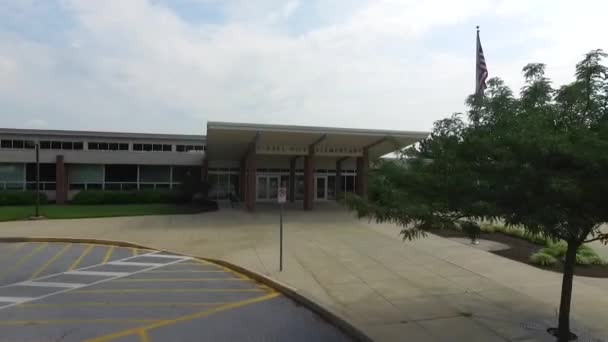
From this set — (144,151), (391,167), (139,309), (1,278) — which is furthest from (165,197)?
(391,167)

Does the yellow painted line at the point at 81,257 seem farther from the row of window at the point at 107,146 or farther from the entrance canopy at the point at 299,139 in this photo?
the row of window at the point at 107,146

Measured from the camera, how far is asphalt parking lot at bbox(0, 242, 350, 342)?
5.95 m

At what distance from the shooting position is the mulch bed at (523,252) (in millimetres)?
9617

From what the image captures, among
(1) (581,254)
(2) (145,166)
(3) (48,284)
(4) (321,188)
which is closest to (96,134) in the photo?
(2) (145,166)

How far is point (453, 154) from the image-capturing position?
549 centimetres

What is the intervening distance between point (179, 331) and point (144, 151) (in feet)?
98.8

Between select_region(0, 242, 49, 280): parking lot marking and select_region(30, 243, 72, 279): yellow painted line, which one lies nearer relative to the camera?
select_region(30, 243, 72, 279): yellow painted line

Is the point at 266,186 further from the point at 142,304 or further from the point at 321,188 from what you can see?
the point at 142,304

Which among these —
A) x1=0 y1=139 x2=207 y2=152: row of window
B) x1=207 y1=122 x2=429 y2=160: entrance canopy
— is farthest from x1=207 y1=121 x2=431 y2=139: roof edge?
x1=0 y1=139 x2=207 y2=152: row of window

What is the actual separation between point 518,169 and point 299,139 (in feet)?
60.8

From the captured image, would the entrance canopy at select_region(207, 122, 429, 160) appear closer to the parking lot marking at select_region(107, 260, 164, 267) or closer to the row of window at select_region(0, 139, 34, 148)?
the parking lot marking at select_region(107, 260, 164, 267)

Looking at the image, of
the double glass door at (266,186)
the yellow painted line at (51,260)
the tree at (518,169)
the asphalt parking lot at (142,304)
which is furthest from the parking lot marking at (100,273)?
the double glass door at (266,186)

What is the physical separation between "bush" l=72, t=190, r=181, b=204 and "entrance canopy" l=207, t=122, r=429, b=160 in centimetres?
646

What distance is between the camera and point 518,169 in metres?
4.40
